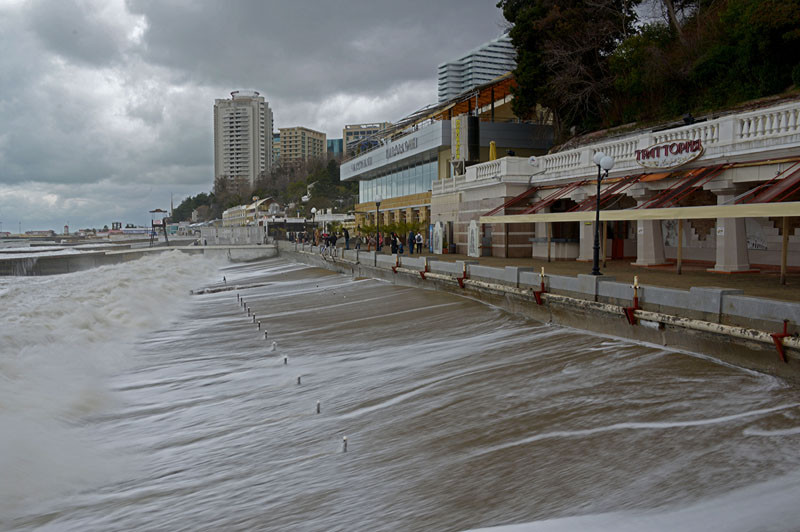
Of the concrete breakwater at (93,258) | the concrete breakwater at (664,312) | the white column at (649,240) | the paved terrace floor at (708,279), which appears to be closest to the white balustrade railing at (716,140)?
the white column at (649,240)

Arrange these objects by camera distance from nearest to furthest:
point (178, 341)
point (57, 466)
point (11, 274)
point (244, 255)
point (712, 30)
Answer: point (57, 466)
point (178, 341)
point (712, 30)
point (11, 274)
point (244, 255)

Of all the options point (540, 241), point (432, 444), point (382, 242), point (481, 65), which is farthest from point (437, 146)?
point (481, 65)

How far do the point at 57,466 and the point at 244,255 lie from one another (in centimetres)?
5724

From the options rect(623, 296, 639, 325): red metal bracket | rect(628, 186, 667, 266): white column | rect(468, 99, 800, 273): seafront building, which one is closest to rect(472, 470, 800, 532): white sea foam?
rect(623, 296, 639, 325): red metal bracket

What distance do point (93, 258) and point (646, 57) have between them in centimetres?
4823

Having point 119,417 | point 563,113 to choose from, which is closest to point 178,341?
point 119,417

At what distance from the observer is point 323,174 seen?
129 metres

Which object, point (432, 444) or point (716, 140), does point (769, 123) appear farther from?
point (432, 444)

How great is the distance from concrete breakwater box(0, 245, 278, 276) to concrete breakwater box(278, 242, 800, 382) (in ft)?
136

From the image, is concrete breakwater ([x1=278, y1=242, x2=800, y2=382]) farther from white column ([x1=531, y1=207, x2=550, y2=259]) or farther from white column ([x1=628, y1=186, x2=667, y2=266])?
white column ([x1=531, y1=207, x2=550, y2=259])

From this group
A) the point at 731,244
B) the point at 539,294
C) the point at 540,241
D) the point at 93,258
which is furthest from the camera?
the point at 93,258

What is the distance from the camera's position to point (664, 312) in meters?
11.7

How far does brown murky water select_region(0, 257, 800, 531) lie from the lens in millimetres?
6125

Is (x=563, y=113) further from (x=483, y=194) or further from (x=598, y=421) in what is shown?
(x=598, y=421)
